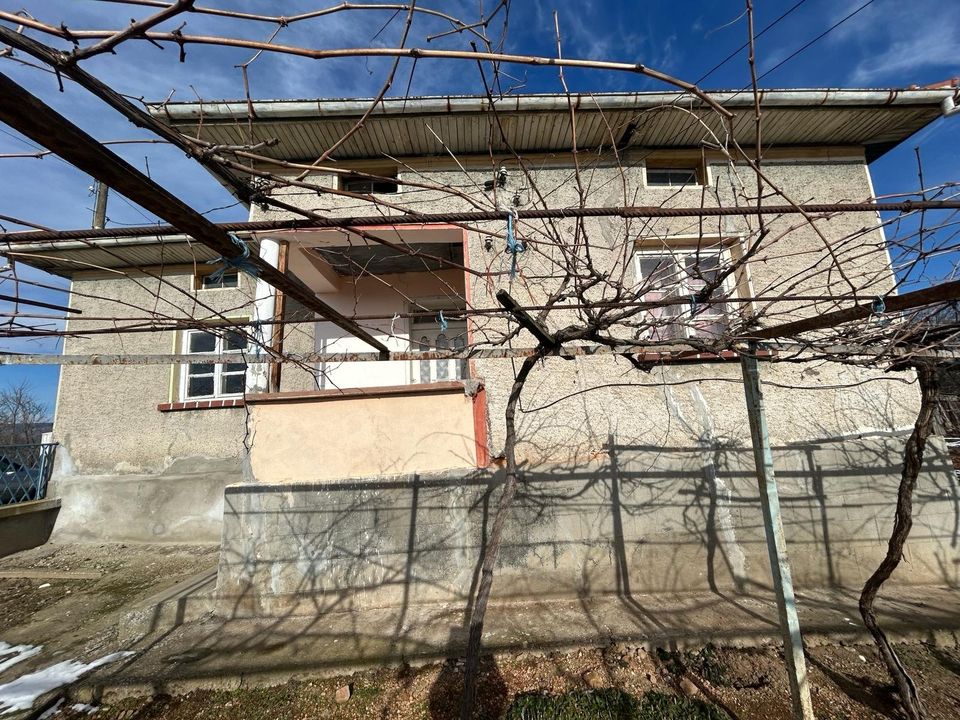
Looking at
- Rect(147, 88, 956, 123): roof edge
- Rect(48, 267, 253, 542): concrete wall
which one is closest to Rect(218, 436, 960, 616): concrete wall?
Rect(48, 267, 253, 542): concrete wall

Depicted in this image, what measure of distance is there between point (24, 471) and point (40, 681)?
532 centimetres

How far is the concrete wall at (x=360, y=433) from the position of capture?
14.4 ft

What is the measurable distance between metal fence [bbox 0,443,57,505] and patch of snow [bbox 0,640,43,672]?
3.85 meters

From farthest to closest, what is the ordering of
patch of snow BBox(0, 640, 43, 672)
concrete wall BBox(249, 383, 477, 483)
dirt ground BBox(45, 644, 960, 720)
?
concrete wall BBox(249, 383, 477, 483), patch of snow BBox(0, 640, 43, 672), dirt ground BBox(45, 644, 960, 720)

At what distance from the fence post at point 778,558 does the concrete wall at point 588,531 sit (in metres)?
1.37

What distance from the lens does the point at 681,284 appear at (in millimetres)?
2715

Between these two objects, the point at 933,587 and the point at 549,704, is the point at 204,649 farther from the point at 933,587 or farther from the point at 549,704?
the point at 933,587

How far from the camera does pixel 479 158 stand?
535cm

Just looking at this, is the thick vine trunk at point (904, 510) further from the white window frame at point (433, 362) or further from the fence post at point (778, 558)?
the white window frame at point (433, 362)

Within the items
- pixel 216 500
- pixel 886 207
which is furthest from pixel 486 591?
pixel 216 500

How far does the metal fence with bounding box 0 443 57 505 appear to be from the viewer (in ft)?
21.7

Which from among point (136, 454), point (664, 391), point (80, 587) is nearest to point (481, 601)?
point (664, 391)

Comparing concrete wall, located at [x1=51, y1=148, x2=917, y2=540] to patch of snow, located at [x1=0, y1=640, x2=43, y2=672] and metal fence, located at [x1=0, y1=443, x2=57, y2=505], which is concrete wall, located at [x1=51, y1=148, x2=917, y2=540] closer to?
metal fence, located at [x1=0, y1=443, x2=57, y2=505]

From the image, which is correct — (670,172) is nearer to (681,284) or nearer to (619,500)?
(681,284)
